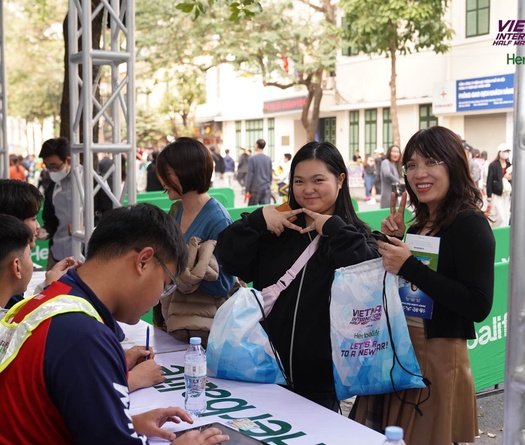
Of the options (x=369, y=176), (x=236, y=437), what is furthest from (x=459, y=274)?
(x=369, y=176)

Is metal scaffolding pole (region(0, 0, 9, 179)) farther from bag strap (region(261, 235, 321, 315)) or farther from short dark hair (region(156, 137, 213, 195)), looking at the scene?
bag strap (region(261, 235, 321, 315))

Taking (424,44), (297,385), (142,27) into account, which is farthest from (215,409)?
(142,27)

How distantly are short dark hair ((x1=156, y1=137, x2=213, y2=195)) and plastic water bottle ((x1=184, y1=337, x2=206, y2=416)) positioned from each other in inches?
48.8

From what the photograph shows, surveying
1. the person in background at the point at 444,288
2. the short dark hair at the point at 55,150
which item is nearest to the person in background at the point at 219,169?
the short dark hair at the point at 55,150

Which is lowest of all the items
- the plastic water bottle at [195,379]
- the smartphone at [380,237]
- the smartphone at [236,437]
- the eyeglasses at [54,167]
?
the smartphone at [236,437]

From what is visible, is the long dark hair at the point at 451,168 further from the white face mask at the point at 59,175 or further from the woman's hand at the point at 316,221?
the white face mask at the point at 59,175

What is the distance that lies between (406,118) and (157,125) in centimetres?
1830

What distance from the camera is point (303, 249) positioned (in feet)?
9.53

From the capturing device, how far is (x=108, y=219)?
1.84 meters

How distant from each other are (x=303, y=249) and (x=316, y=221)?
0.15 meters

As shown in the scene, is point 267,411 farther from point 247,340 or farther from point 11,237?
point 11,237

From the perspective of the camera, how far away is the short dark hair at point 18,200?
12.2 feet

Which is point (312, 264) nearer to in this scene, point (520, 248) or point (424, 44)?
point (520, 248)

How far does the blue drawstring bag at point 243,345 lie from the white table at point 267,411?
5cm
